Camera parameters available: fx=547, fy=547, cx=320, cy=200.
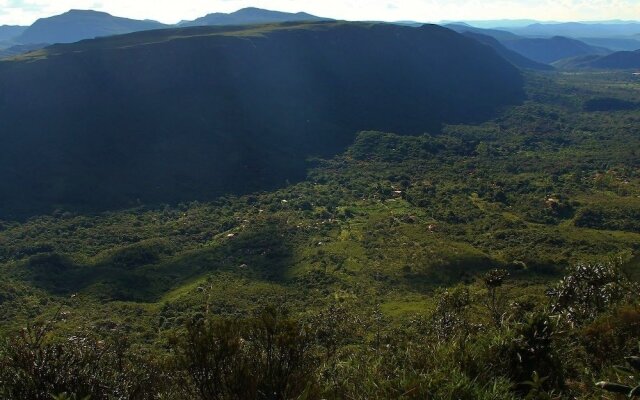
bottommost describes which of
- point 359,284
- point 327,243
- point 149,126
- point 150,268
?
point 150,268

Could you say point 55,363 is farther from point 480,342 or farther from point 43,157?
point 43,157

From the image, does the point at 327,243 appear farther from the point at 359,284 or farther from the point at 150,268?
the point at 150,268

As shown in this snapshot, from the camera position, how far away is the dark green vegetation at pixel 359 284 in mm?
21453

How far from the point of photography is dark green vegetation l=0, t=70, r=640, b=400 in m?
21.5

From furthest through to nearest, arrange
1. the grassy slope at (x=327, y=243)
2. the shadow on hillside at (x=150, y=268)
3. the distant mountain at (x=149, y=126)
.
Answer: the distant mountain at (x=149, y=126) → the shadow on hillside at (x=150, y=268) → the grassy slope at (x=327, y=243)

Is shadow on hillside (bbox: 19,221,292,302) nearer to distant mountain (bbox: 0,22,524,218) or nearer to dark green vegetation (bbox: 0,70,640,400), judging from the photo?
dark green vegetation (bbox: 0,70,640,400)

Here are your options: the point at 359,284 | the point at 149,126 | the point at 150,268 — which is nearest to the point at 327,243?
the point at 359,284

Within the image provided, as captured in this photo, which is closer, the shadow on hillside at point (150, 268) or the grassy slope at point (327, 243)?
Result: the grassy slope at point (327, 243)

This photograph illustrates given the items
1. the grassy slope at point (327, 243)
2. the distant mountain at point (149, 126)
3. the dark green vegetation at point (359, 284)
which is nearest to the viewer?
the dark green vegetation at point (359, 284)

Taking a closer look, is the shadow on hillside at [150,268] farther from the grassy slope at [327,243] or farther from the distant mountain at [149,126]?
the distant mountain at [149,126]

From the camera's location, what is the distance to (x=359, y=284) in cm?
8450

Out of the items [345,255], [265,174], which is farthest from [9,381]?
[265,174]

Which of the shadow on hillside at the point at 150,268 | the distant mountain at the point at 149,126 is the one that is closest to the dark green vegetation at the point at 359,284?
the shadow on hillside at the point at 150,268

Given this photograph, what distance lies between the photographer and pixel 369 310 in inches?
2896
